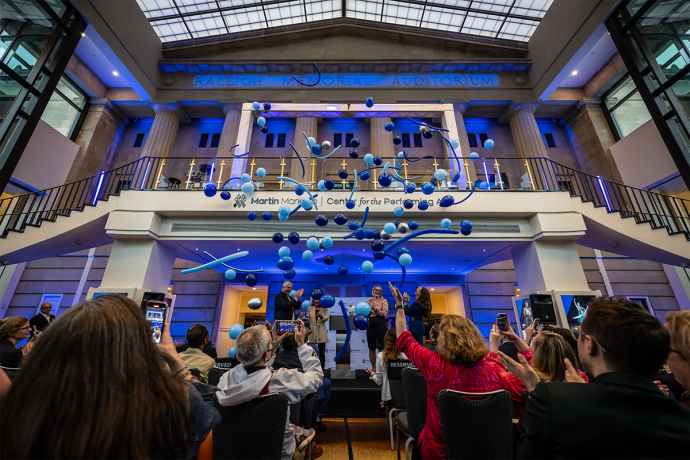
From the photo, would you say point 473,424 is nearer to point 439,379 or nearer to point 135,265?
point 439,379

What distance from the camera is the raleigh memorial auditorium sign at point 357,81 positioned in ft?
35.0

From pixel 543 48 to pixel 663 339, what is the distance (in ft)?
41.5

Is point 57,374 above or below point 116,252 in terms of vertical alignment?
below

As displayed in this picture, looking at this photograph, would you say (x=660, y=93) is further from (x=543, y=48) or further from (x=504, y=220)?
(x=543, y=48)

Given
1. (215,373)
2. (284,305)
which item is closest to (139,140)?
(284,305)

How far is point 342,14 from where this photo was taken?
1161 cm

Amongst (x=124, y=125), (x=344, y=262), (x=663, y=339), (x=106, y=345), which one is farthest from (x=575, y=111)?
(x=124, y=125)

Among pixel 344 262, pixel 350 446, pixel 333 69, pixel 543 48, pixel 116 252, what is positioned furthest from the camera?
pixel 333 69

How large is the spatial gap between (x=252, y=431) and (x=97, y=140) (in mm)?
13315

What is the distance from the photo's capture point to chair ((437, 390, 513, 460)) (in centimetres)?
156

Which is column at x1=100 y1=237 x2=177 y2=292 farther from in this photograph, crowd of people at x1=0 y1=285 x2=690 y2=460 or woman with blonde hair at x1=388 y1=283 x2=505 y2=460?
woman with blonde hair at x1=388 y1=283 x2=505 y2=460

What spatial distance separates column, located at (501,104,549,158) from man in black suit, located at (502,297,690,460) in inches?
413

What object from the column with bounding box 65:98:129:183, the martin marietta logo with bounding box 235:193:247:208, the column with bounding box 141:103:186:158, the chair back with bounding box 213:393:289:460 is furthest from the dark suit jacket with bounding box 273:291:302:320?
the column with bounding box 65:98:129:183

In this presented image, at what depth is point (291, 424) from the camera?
2.09 metres
